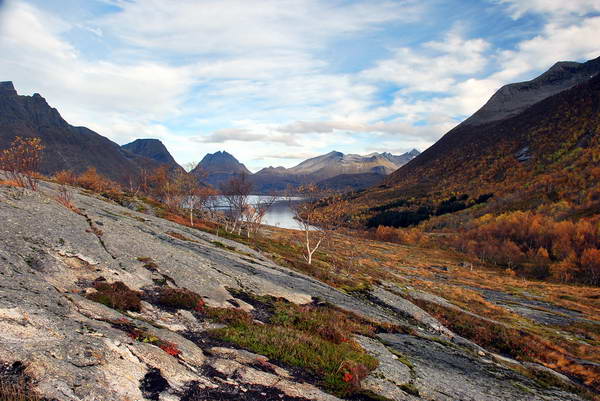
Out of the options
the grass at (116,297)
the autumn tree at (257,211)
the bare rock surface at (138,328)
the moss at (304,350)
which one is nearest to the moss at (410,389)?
the bare rock surface at (138,328)

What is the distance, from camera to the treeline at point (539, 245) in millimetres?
92938

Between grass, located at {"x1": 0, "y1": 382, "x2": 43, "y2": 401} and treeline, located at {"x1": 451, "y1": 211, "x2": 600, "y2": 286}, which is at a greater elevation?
grass, located at {"x1": 0, "y1": 382, "x2": 43, "y2": 401}

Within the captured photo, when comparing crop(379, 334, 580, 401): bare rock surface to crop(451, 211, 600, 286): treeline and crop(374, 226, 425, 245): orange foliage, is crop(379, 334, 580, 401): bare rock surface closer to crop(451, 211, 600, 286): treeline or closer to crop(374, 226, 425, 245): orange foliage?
crop(451, 211, 600, 286): treeline

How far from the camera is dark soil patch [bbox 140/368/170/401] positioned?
795 centimetres

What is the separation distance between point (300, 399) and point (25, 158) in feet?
104

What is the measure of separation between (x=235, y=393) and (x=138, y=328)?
447 cm

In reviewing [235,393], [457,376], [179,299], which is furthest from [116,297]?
[457,376]

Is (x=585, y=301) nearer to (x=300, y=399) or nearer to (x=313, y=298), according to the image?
(x=313, y=298)

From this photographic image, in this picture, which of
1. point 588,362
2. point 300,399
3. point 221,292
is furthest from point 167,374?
point 588,362

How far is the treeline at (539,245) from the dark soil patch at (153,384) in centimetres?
11538

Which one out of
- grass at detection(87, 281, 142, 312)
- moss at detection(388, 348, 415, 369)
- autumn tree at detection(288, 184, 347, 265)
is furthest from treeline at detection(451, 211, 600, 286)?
grass at detection(87, 281, 142, 312)

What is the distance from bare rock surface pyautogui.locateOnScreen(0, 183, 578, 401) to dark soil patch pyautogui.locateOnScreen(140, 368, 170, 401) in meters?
0.03

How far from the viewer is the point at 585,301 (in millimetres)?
66250

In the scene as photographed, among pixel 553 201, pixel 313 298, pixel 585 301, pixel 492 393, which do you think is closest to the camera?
pixel 492 393
